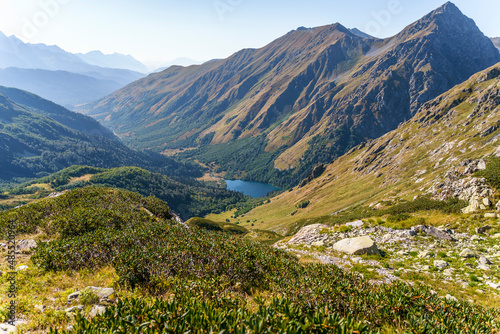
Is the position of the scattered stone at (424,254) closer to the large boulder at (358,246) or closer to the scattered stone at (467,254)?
the scattered stone at (467,254)

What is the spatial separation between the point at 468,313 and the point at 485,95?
279m

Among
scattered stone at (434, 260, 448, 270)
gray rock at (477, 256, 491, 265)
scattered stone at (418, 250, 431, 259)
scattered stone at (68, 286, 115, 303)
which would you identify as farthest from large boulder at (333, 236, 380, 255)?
scattered stone at (68, 286, 115, 303)

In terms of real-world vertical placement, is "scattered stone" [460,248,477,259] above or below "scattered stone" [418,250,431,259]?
below

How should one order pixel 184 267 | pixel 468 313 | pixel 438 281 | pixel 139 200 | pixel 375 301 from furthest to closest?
1. pixel 139 200
2. pixel 438 281
3. pixel 184 267
4. pixel 375 301
5. pixel 468 313

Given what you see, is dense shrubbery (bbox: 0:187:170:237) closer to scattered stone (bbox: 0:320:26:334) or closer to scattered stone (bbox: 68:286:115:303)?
scattered stone (bbox: 68:286:115:303)

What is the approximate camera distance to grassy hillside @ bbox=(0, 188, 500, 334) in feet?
25.4

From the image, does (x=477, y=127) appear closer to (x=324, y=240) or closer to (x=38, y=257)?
(x=324, y=240)

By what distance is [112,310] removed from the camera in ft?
27.9

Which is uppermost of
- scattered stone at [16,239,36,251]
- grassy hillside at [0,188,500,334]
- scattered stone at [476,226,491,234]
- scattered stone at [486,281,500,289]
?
scattered stone at [16,239,36,251]

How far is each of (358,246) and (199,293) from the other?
83.0 feet

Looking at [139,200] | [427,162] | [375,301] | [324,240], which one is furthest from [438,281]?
[427,162]

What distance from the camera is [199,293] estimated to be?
11883 mm

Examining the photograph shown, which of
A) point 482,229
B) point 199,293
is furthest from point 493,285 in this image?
point 199,293

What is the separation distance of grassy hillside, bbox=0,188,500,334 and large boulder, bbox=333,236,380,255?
11524mm
